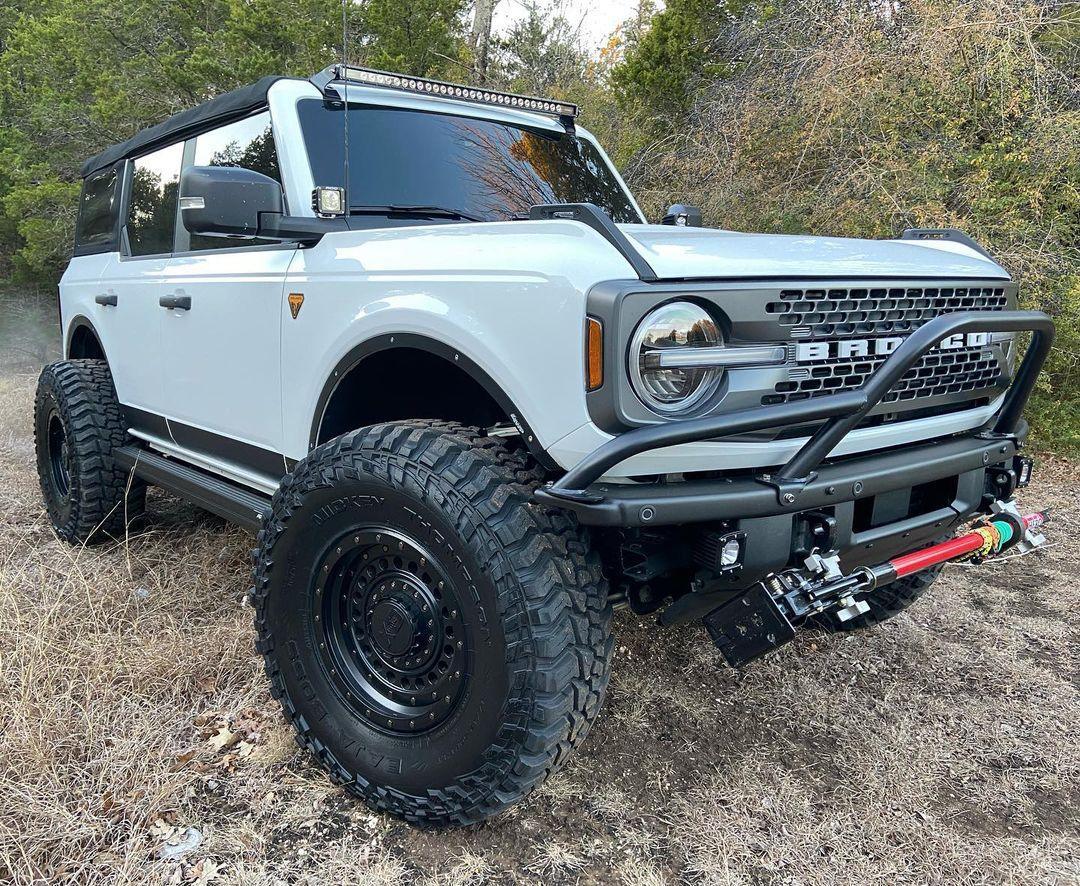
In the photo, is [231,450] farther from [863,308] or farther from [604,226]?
[863,308]

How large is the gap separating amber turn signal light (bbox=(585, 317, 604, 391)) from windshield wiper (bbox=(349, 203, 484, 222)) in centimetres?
144

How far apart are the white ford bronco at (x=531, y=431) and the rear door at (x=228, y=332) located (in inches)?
0.8

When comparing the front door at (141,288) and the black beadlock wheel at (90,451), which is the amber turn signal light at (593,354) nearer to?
the front door at (141,288)

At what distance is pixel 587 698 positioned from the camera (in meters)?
1.94

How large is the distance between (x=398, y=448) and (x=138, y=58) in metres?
14.2

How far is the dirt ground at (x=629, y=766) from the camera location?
2111mm

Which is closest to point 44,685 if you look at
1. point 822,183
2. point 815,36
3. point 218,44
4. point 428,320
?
point 428,320

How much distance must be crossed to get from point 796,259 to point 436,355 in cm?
99

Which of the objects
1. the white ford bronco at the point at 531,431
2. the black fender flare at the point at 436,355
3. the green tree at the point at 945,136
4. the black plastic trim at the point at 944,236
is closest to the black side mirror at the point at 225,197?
the white ford bronco at the point at 531,431

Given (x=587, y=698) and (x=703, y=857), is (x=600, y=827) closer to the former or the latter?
(x=703, y=857)

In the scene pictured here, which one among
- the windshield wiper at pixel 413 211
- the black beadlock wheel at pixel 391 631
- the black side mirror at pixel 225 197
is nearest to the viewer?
the black beadlock wheel at pixel 391 631

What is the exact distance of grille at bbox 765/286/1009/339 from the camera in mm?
1882

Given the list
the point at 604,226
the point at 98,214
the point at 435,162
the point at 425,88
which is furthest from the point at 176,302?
the point at 604,226

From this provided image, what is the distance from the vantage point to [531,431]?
6.24 ft
